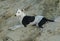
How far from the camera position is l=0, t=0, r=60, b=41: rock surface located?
5.74 meters

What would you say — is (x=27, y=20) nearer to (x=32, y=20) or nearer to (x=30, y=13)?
(x=32, y=20)

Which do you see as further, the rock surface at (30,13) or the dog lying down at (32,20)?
the dog lying down at (32,20)

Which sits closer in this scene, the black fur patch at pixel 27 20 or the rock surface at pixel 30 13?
the rock surface at pixel 30 13

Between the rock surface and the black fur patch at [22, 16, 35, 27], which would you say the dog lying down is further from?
the rock surface

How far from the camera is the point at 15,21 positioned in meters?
7.05

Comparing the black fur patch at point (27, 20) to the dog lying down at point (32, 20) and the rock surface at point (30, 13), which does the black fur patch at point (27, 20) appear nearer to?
the dog lying down at point (32, 20)

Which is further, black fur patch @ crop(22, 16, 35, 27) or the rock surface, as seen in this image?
black fur patch @ crop(22, 16, 35, 27)

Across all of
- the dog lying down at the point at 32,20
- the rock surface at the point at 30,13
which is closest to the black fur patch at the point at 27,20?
the dog lying down at the point at 32,20

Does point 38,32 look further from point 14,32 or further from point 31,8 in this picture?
point 31,8

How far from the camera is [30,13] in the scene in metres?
7.19

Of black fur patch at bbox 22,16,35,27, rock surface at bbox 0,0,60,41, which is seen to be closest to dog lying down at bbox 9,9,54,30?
black fur patch at bbox 22,16,35,27

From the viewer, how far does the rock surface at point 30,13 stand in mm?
5738

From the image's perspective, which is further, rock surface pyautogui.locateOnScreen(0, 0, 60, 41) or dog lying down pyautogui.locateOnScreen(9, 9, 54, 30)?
dog lying down pyautogui.locateOnScreen(9, 9, 54, 30)

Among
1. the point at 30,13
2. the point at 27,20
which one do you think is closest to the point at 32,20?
the point at 27,20
